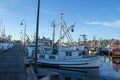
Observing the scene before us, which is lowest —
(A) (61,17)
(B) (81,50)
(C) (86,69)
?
(C) (86,69)

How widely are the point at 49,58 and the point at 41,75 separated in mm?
26740

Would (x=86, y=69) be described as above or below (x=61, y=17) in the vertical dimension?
below

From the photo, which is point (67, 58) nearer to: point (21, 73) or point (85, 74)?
point (85, 74)

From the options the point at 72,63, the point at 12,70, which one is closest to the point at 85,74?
the point at 72,63

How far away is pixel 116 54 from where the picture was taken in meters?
96.8

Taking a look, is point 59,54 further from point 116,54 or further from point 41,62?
point 116,54

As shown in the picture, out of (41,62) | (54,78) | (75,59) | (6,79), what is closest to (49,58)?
(41,62)

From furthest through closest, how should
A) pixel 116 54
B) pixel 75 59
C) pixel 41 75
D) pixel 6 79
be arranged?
pixel 116 54, pixel 75 59, pixel 41 75, pixel 6 79

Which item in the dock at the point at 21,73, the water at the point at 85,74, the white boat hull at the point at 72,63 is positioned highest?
the dock at the point at 21,73

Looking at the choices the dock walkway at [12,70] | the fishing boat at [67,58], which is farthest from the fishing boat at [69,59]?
the dock walkway at [12,70]

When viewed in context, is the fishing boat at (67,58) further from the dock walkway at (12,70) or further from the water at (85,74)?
the dock walkway at (12,70)

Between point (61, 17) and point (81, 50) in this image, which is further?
point (61, 17)

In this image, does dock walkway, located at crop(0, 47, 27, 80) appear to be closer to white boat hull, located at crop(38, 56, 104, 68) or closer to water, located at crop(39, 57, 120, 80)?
water, located at crop(39, 57, 120, 80)

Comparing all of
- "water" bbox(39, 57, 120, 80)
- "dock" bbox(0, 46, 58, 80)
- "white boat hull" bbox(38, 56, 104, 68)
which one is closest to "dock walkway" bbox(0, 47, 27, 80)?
"dock" bbox(0, 46, 58, 80)
